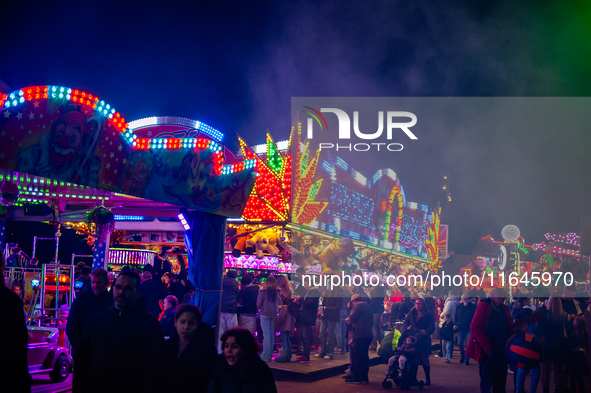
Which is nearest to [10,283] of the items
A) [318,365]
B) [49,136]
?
[49,136]

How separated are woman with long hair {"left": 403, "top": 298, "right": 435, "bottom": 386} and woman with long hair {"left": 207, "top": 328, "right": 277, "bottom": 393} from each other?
5.77 m

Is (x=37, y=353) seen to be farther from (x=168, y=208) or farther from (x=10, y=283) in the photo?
(x=168, y=208)

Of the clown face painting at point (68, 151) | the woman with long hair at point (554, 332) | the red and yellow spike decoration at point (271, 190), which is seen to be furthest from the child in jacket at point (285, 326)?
the clown face painting at point (68, 151)

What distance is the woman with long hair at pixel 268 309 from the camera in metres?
9.34

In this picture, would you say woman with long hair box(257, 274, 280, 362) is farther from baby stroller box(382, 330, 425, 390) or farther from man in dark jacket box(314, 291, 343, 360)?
baby stroller box(382, 330, 425, 390)

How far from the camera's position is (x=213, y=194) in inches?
304

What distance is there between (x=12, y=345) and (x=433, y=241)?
124 feet

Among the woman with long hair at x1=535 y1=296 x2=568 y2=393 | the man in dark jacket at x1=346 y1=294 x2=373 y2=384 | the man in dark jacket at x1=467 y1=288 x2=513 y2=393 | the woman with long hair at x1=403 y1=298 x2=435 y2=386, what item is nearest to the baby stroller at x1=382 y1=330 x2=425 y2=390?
the woman with long hair at x1=403 y1=298 x2=435 y2=386

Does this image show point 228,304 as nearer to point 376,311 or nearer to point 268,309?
point 268,309

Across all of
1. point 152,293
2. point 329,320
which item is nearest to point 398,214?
point 329,320

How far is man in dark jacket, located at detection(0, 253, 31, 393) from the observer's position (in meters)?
2.25

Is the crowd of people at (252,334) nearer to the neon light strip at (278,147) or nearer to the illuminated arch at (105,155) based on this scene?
the illuminated arch at (105,155)

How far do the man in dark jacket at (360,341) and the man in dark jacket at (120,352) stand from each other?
5497mm

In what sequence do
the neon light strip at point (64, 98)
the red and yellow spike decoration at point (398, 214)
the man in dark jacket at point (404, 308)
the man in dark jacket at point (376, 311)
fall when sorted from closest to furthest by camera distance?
the neon light strip at point (64, 98) < the man in dark jacket at point (376, 311) < the man in dark jacket at point (404, 308) < the red and yellow spike decoration at point (398, 214)
